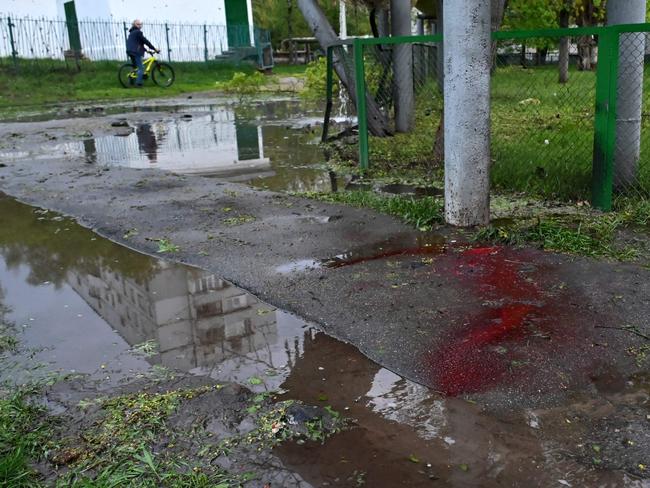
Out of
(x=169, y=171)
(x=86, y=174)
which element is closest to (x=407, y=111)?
(x=169, y=171)

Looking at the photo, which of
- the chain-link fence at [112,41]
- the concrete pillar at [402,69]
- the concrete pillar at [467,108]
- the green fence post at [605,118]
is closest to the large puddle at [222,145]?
the concrete pillar at [402,69]

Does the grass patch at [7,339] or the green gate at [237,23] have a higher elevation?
the green gate at [237,23]

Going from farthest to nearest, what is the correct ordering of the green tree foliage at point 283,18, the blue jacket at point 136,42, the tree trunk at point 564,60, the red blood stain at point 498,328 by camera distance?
1. the green tree foliage at point 283,18
2. the blue jacket at point 136,42
3. the tree trunk at point 564,60
4. the red blood stain at point 498,328

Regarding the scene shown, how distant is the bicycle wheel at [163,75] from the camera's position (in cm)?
2488

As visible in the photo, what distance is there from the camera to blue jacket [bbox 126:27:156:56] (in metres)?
22.4

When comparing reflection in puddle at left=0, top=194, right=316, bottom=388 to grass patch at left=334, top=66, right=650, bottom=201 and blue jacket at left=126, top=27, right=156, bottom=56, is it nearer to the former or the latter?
grass patch at left=334, top=66, right=650, bottom=201

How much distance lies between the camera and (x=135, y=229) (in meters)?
6.45

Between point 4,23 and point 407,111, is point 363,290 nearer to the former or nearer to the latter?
point 407,111

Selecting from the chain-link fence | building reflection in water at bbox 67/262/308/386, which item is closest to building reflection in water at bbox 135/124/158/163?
building reflection in water at bbox 67/262/308/386

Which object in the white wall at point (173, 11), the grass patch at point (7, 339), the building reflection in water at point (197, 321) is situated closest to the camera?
the building reflection in water at point (197, 321)

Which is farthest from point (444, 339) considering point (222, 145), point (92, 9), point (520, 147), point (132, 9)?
point (92, 9)

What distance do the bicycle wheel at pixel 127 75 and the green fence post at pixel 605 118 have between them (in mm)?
21169

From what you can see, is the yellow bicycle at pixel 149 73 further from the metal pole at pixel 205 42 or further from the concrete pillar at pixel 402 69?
the concrete pillar at pixel 402 69

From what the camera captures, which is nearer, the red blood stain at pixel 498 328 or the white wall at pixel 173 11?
the red blood stain at pixel 498 328
